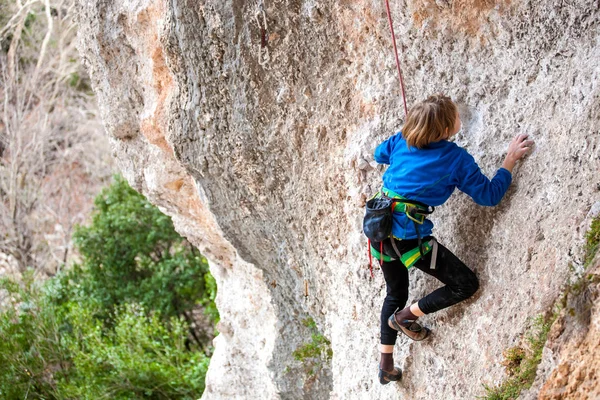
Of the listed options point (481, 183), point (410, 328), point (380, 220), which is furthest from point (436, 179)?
point (410, 328)

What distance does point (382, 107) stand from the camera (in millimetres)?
3914

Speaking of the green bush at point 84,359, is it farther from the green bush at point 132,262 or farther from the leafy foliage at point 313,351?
the leafy foliage at point 313,351

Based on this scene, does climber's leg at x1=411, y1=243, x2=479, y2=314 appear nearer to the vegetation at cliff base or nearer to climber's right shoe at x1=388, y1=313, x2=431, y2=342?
climber's right shoe at x1=388, y1=313, x2=431, y2=342

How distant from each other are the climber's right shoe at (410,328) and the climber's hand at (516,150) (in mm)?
969

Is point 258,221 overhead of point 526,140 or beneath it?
beneath

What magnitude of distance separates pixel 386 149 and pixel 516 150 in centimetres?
66

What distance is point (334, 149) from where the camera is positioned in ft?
14.2

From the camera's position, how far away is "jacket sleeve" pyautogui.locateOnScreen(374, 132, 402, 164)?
3400 millimetres

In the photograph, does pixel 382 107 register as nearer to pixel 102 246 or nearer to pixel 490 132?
pixel 490 132

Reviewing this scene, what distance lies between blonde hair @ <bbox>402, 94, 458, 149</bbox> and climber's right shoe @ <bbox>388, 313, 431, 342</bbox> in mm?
966

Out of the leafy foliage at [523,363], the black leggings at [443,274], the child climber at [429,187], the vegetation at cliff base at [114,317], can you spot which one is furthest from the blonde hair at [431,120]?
the vegetation at cliff base at [114,317]

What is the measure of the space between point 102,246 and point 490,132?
9192 millimetres

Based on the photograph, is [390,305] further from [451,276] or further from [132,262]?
[132,262]

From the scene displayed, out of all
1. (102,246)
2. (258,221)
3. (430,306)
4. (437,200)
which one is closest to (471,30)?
(437,200)
